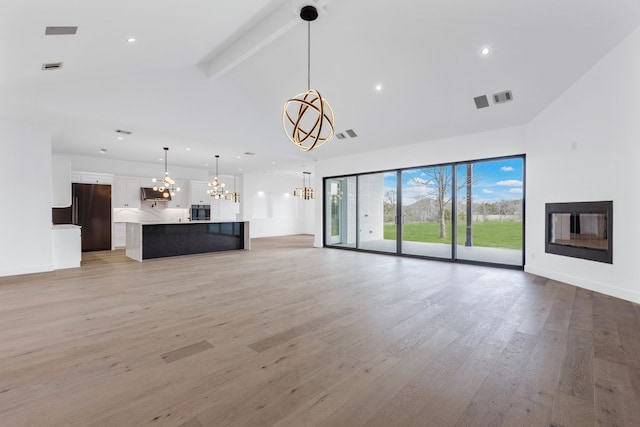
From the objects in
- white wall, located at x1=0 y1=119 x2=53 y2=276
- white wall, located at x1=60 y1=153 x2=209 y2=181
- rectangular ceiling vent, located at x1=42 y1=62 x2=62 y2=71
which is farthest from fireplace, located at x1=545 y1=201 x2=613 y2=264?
white wall, located at x1=60 y1=153 x2=209 y2=181

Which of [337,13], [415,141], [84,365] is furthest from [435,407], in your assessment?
[415,141]

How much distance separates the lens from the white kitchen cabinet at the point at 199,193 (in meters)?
10.9

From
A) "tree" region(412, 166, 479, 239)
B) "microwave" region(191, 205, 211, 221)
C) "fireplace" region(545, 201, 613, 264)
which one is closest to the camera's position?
"fireplace" region(545, 201, 613, 264)

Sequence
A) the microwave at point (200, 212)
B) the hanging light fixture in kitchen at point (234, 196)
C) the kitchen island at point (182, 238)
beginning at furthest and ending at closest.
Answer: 1. the hanging light fixture in kitchen at point (234, 196)
2. the microwave at point (200, 212)
3. the kitchen island at point (182, 238)

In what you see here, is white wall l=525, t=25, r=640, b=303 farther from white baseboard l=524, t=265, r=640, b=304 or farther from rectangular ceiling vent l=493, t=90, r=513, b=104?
rectangular ceiling vent l=493, t=90, r=513, b=104

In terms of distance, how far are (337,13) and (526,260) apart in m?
5.72

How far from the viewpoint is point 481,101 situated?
5.48 m

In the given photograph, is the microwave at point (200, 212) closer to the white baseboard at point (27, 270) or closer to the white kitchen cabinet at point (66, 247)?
the white kitchen cabinet at point (66, 247)

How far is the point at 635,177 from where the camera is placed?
3898mm

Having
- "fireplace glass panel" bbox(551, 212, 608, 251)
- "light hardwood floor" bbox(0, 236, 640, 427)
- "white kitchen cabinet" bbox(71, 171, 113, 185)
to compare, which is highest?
"white kitchen cabinet" bbox(71, 171, 113, 185)

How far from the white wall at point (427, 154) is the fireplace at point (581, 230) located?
1528mm

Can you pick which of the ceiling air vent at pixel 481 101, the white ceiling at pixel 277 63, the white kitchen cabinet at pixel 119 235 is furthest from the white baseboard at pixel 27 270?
the ceiling air vent at pixel 481 101

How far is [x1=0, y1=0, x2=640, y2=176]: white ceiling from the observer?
3576mm

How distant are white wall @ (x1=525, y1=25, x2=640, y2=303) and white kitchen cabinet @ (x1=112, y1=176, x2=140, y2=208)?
36.2 feet
